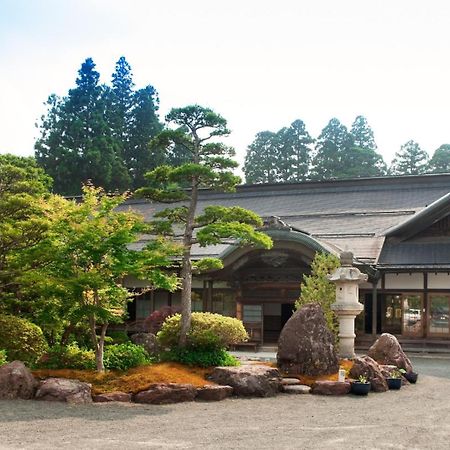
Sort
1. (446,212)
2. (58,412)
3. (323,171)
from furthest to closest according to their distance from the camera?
(323,171)
(446,212)
(58,412)

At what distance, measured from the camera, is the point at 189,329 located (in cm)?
1372

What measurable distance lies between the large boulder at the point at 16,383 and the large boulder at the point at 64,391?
0.18 m

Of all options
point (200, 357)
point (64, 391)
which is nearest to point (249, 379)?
point (200, 357)

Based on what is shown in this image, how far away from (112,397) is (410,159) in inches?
2265

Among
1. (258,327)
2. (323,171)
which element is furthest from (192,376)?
(323,171)

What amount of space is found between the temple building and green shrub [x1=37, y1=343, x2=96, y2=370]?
1006cm

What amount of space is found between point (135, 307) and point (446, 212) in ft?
44.3

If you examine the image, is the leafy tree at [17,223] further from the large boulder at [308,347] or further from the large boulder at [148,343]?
the large boulder at [308,347]

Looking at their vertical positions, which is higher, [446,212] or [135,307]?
[446,212]

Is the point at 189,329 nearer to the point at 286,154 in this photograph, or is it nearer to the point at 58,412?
the point at 58,412

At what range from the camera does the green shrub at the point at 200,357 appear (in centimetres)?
1323

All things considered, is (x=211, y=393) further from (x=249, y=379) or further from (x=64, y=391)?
(x=64, y=391)

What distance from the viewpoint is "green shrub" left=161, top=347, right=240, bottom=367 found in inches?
521

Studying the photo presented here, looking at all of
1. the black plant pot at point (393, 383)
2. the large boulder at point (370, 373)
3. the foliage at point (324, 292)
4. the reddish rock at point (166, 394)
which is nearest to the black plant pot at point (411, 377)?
the black plant pot at point (393, 383)
